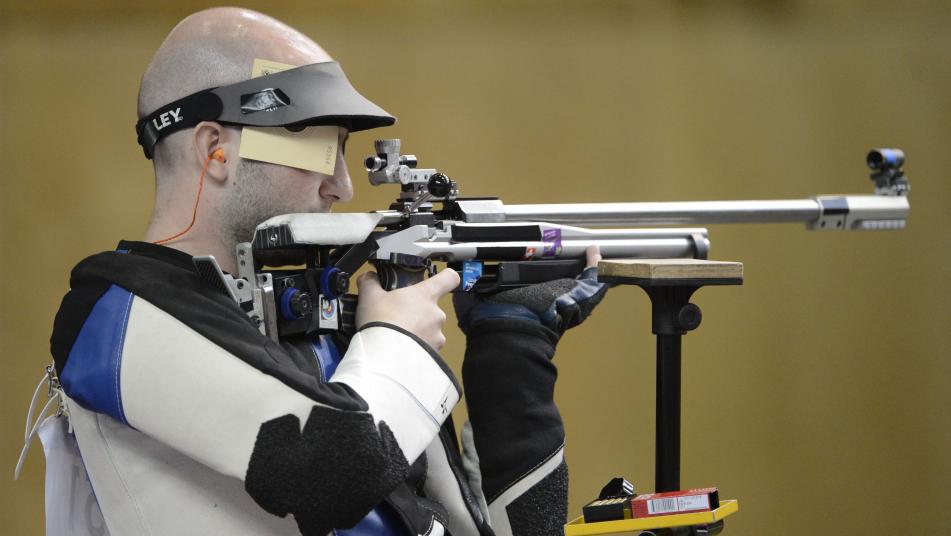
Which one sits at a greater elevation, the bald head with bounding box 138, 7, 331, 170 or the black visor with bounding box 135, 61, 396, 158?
the bald head with bounding box 138, 7, 331, 170

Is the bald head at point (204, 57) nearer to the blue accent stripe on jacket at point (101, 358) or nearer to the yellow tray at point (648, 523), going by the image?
the blue accent stripe on jacket at point (101, 358)

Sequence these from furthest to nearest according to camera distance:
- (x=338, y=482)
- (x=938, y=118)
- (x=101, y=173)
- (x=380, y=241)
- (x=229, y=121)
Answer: (x=938, y=118), (x=101, y=173), (x=380, y=241), (x=229, y=121), (x=338, y=482)

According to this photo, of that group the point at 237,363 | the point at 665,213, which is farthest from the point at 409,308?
the point at 665,213

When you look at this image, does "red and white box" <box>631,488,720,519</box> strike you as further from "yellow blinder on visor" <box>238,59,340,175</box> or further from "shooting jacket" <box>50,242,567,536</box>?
"yellow blinder on visor" <box>238,59,340,175</box>

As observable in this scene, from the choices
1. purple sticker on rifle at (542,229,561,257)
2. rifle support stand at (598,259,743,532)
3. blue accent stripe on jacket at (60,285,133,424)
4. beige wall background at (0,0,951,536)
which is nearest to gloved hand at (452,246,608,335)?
purple sticker on rifle at (542,229,561,257)

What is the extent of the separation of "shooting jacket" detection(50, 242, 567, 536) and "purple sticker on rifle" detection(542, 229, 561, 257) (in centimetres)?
44

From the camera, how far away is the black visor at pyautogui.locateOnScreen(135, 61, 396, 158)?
1293 mm

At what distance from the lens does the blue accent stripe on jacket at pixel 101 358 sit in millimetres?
1132

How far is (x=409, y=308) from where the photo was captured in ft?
4.25

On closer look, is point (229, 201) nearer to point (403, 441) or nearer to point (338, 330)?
point (338, 330)

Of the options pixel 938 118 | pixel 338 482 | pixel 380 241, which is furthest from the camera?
pixel 938 118

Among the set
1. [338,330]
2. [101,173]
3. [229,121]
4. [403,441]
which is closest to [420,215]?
[338,330]

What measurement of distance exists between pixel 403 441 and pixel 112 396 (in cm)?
34

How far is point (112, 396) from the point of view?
3.71 ft
